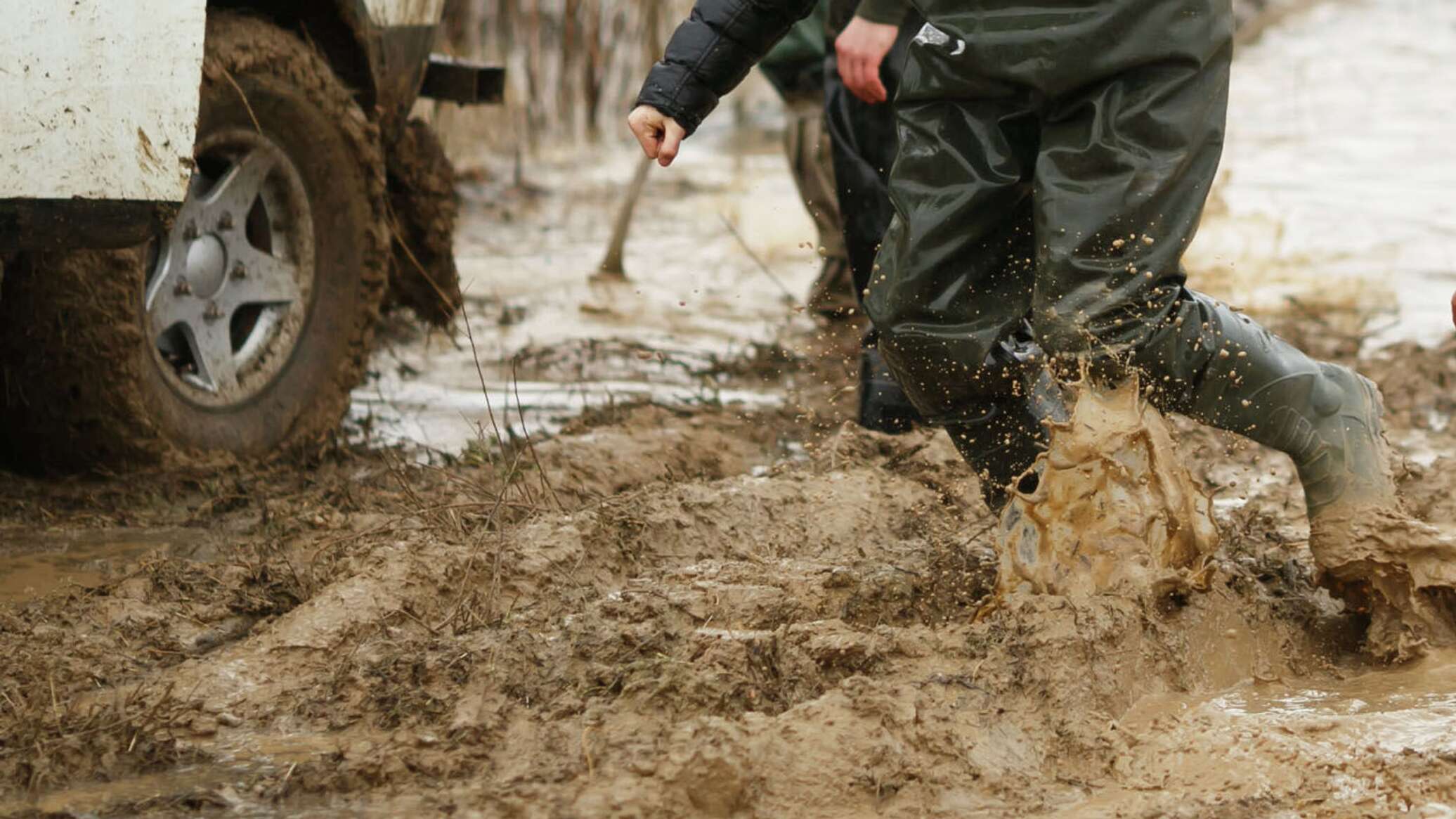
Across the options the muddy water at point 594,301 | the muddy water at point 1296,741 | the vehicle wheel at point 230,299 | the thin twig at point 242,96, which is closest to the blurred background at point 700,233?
the muddy water at point 594,301

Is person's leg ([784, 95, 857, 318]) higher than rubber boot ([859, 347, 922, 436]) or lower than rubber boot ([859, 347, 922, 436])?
higher

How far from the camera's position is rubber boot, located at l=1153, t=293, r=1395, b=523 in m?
2.97

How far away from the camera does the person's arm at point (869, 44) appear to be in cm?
409

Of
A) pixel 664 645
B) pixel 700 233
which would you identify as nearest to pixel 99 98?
pixel 664 645

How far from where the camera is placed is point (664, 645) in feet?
9.05

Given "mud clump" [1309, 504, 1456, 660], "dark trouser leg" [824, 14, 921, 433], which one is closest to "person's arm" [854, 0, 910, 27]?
"dark trouser leg" [824, 14, 921, 433]

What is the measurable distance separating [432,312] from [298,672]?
2562 millimetres

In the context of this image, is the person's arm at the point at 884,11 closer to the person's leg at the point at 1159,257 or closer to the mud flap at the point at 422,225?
the person's leg at the point at 1159,257

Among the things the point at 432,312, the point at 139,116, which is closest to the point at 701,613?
the point at 139,116

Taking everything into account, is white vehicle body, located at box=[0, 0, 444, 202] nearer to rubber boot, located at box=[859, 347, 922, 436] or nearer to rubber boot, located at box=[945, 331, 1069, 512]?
rubber boot, located at box=[945, 331, 1069, 512]

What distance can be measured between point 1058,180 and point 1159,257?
8.5 inches

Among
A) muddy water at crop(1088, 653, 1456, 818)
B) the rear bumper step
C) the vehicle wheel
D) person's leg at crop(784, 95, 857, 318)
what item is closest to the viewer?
muddy water at crop(1088, 653, 1456, 818)

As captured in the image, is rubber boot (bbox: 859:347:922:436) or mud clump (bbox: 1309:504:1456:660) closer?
mud clump (bbox: 1309:504:1456:660)

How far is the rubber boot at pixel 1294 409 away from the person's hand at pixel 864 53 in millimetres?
1337
